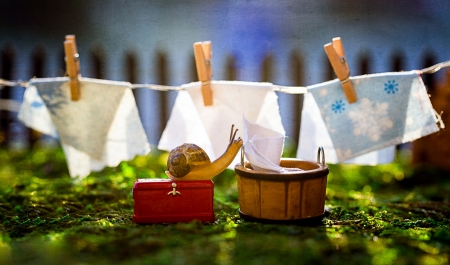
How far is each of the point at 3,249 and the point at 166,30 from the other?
15701 mm

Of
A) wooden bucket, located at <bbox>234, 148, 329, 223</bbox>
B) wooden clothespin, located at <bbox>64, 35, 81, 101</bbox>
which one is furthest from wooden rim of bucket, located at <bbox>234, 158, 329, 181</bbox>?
wooden clothespin, located at <bbox>64, 35, 81, 101</bbox>

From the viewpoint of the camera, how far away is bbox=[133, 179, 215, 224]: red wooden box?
364 cm

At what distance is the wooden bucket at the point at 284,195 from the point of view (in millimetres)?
3416

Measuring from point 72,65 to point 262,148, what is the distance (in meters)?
2.01

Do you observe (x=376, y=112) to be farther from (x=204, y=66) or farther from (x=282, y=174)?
(x=204, y=66)

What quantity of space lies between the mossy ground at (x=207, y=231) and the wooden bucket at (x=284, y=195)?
0.10 meters

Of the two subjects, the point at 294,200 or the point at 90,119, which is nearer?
the point at 294,200

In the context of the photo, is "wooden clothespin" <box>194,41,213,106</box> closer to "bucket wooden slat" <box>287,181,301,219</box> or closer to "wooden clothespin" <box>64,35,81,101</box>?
"wooden clothespin" <box>64,35,81,101</box>

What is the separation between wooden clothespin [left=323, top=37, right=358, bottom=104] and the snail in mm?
1108

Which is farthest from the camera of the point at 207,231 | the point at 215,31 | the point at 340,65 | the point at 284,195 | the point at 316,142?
the point at 215,31

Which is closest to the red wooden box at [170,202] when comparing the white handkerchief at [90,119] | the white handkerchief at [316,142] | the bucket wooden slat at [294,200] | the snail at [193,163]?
the snail at [193,163]

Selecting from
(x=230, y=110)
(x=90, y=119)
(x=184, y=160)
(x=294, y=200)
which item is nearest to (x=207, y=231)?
(x=184, y=160)

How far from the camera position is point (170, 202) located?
3662mm

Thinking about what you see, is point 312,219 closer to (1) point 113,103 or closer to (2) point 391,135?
(2) point 391,135
